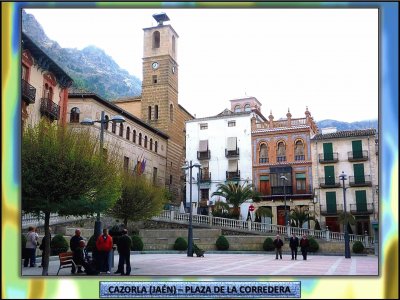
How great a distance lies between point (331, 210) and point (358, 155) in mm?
4672

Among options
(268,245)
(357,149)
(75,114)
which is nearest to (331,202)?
(357,149)

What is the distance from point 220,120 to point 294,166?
760 centimetres

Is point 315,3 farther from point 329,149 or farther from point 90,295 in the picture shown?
point 329,149

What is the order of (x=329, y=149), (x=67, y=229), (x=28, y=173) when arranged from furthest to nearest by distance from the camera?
(x=329, y=149) < (x=67, y=229) < (x=28, y=173)

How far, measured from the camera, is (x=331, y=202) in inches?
1378

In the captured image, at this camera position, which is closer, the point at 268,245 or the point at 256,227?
the point at 268,245

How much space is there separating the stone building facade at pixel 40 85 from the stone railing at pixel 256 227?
33.6ft

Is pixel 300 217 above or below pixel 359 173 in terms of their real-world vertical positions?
below

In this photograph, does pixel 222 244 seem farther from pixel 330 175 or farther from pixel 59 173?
pixel 59 173

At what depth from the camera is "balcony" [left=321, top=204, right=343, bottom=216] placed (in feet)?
113

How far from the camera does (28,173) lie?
12234 mm

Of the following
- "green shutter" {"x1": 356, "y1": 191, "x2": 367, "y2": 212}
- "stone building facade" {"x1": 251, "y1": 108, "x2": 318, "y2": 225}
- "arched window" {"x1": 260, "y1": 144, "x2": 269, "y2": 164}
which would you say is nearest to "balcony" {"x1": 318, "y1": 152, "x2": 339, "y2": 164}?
"stone building facade" {"x1": 251, "y1": 108, "x2": 318, "y2": 225}

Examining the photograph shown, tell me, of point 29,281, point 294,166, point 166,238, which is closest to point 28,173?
point 29,281

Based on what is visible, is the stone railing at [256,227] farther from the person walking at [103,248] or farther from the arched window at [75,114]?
the person walking at [103,248]
